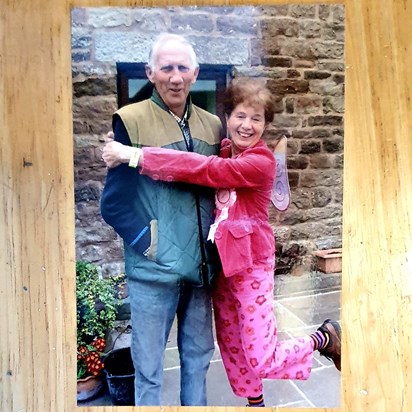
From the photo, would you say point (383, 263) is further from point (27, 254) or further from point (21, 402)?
point (21, 402)

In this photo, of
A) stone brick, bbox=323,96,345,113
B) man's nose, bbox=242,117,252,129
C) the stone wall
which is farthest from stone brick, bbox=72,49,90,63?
stone brick, bbox=323,96,345,113

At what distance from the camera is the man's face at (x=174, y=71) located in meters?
1.53

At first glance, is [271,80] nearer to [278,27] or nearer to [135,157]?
[278,27]

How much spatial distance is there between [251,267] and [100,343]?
1.67ft

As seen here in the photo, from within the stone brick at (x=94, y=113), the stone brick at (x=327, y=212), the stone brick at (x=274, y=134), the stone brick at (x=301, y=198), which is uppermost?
the stone brick at (x=94, y=113)

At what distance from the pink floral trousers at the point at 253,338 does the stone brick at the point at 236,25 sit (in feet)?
2.22

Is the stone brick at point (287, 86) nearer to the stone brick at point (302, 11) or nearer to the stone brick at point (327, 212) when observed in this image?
the stone brick at point (302, 11)

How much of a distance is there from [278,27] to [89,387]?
1212 mm

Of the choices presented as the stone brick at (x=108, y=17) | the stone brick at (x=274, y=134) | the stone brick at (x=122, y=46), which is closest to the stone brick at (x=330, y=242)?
the stone brick at (x=274, y=134)

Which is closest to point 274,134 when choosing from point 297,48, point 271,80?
point 271,80

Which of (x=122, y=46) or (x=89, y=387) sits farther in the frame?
(x=89, y=387)

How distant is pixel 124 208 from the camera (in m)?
1.56

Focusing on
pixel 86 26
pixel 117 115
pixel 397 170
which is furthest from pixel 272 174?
pixel 86 26

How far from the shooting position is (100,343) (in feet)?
5.28
